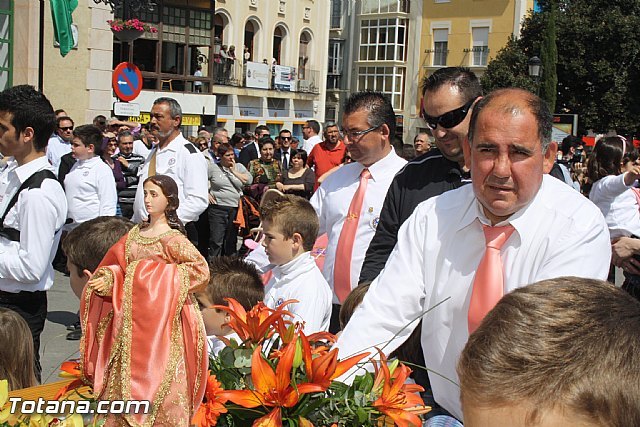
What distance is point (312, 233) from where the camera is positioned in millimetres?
4762

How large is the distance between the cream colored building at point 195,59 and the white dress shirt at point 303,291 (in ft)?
38.6

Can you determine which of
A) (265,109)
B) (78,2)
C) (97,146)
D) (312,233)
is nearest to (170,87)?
(265,109)

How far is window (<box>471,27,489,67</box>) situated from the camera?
5028cm

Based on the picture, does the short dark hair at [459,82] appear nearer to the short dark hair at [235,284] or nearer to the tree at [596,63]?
the short dark hair at [235,284]

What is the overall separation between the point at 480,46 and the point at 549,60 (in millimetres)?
12480

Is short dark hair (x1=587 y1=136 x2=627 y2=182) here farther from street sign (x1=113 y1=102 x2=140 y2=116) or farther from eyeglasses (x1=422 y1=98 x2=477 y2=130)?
street sign (x1=113 y1=102 x2=140 y2=116)

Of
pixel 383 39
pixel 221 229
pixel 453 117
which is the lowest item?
pixel 221 229

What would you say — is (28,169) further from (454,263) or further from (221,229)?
(221,229)

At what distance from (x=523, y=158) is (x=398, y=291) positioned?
63 cm

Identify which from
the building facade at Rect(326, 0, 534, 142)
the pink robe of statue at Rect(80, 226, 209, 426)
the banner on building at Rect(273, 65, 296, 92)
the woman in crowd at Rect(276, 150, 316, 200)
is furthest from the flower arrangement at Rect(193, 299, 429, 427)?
the building facade at Rect(326, 0, 534, 142)

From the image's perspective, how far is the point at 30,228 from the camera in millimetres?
4316

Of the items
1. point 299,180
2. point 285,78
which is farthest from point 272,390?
point 285,78

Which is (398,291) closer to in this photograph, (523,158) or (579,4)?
(523,158)

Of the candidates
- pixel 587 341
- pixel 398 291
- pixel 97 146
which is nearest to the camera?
pixel 587 341
